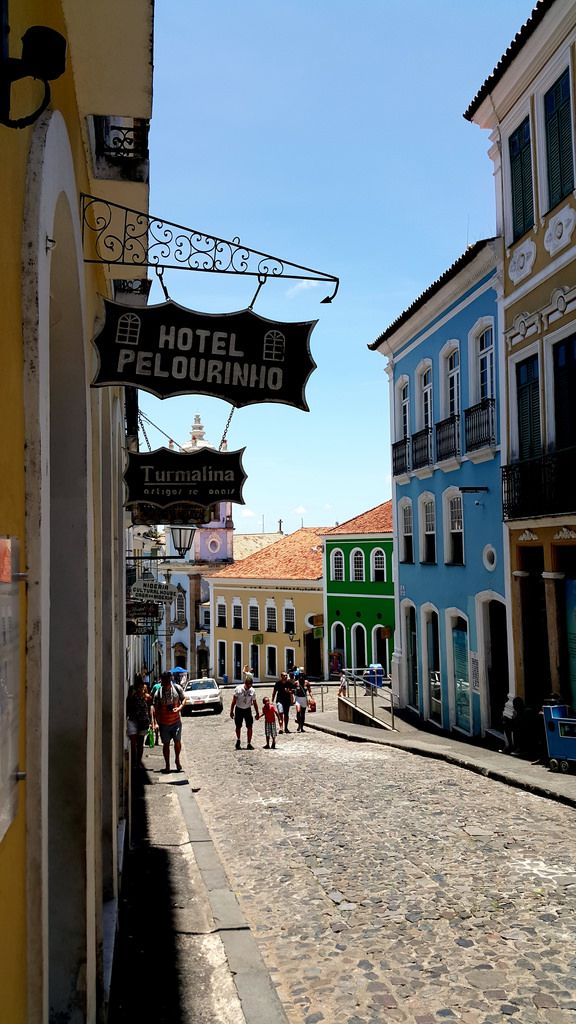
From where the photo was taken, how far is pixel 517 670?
50.1 ft

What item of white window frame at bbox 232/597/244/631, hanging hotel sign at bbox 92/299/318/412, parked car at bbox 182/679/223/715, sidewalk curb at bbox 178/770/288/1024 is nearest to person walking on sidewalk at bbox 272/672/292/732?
parked car at bbox 182/679/223/715

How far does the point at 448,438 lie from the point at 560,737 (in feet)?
26.5

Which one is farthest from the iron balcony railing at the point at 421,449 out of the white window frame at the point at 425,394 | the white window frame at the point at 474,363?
the white window frame at the point at 474,363

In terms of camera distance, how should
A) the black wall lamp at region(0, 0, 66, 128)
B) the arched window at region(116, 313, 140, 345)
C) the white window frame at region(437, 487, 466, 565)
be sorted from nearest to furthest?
the black wall lamp at region(0, 0, 66, 128), the arched window at region(116, 313, 140, 345), the white window frame at region(437, 487, 466, 565)

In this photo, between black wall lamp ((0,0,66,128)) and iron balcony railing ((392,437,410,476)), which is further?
iron balcony railing ((392,437,410,476))

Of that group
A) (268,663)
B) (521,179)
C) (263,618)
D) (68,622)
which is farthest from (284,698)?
(268,663)

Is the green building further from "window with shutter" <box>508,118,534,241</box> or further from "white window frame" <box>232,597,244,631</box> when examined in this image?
"window with shutter" <box>508,118,534,241</box>

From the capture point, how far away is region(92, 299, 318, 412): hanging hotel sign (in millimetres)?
3641

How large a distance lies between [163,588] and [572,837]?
864 cm

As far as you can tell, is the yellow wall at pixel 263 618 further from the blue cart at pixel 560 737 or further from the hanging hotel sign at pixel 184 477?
the hanging hotel sign at pixel 184 477

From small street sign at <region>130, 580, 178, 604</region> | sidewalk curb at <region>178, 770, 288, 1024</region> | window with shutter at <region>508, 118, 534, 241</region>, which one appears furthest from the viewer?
window with shutter at <region>508, 118, 534, 241</region>

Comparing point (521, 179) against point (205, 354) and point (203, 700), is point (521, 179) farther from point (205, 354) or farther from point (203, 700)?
point (203, 700)

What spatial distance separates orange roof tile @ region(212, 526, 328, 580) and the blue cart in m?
28.1

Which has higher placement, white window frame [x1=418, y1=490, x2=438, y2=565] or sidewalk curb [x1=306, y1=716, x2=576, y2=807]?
white window frame [x1=418, y1=490, x2=438, y2=565]
